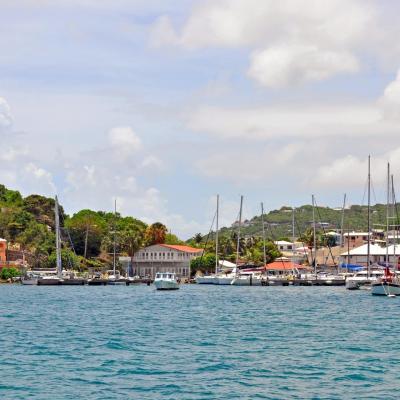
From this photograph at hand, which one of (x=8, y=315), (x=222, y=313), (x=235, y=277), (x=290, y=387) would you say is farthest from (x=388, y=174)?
(x=290, y=387)

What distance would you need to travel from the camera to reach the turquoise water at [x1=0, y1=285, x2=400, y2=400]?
40031 millimetres

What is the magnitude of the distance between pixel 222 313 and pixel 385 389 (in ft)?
160

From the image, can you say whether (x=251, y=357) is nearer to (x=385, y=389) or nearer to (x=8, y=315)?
(x=385, y=389)

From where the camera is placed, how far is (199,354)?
170 feet

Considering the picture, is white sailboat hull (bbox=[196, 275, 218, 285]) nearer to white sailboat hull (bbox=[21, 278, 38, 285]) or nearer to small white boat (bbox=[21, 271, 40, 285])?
small white boat (bbox=[21, 271, 40, 285])

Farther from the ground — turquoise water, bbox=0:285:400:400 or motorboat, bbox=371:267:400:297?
motorboat, bbox=371:267:400:297

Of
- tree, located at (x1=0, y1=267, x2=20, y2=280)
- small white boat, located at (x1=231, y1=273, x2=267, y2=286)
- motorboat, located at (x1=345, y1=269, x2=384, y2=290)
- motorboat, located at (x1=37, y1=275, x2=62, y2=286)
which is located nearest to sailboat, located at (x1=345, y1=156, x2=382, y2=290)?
motorboat, located at (x1=345, y1=269, x2=384, y2=290)

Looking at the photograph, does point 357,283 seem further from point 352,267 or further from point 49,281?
point 49,281

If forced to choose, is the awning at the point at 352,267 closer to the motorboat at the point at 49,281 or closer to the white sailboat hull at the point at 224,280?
the white sailboat hull at the point at 224,280

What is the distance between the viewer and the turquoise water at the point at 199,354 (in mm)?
40031

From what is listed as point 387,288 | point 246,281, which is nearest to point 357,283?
point 387,288

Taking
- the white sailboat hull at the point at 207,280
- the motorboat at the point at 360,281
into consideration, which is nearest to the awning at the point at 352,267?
the motorboat at the point at 360,281

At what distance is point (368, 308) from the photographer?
96.6m

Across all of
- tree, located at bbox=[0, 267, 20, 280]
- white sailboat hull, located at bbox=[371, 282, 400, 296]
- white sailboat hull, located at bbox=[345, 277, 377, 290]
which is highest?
tree, located at bbox=[0, 267, 20, 280]
